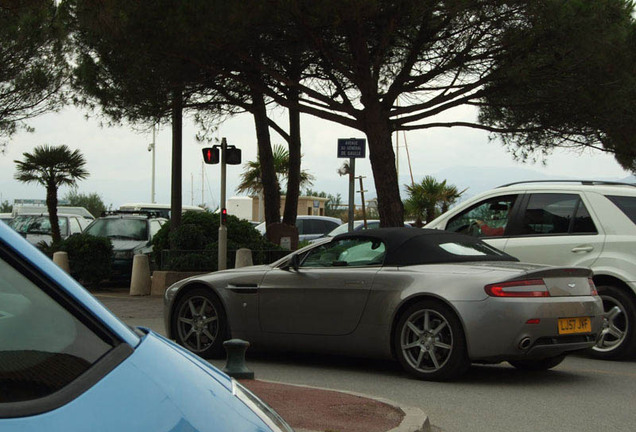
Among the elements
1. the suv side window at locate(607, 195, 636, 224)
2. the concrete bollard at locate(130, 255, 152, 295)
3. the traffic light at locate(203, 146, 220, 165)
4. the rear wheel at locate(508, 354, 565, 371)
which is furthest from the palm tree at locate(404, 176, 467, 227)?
the rear wheel at locate(508, 354, 565, 371)

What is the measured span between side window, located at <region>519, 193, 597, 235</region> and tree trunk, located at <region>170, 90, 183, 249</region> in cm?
1115

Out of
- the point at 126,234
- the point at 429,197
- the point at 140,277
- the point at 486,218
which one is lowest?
the point at 140,277

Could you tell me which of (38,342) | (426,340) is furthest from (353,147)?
(38,342)

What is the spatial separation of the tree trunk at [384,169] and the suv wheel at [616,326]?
8.76 metres

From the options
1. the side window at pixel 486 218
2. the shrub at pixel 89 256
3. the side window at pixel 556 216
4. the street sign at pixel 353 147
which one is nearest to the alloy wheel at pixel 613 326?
the side window at pixel 556 216

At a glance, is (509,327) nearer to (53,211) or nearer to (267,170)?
(267,170)

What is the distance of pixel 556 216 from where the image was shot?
10953mm

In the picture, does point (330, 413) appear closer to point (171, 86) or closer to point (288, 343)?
point (288, 343)

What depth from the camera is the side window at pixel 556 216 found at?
10766mm

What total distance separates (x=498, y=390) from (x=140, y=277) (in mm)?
12696

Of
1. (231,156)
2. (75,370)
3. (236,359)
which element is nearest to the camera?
(75,370)

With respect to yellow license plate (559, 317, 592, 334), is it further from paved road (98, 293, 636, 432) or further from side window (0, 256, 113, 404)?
side window (0, 256, 113, 404)

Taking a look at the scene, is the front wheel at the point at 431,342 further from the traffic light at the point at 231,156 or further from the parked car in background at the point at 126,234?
the parked car in background at the point at 126,234

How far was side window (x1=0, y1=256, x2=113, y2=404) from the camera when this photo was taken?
6.26ft
